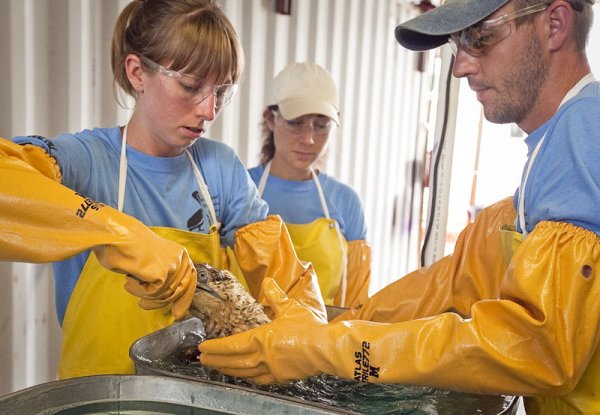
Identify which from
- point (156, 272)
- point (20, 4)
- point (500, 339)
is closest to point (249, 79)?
point (20, 4)

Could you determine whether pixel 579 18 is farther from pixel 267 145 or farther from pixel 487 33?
pixel 267 145

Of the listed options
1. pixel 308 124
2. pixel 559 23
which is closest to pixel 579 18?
pixel 559 23

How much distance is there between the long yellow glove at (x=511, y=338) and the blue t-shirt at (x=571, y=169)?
43 millimetres

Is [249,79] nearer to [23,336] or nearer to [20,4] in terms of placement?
[20,4]

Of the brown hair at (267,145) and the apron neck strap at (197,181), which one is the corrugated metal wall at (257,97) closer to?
the brown hair at (267,145)

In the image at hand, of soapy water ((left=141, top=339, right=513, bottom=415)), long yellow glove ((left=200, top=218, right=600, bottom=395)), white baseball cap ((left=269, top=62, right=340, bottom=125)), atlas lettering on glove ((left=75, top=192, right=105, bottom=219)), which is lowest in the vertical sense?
soapy water ((left=141, top=339, right=513, bottom=415))

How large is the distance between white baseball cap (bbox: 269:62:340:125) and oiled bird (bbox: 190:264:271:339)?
1342 mm

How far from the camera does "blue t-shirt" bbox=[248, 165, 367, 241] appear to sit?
127 inches

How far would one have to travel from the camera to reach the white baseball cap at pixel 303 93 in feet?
9.96

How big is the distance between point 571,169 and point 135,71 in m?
1.35

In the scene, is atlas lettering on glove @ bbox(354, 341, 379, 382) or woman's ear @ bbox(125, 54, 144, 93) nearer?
atlas lettering on glove @ bbox(354, 341, 379, 382)

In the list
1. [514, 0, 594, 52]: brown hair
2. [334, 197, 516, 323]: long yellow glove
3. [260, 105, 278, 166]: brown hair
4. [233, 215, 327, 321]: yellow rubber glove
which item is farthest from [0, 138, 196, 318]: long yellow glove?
[260, 105, 278, 166]: brown hair

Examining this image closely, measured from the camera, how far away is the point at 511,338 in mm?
1419

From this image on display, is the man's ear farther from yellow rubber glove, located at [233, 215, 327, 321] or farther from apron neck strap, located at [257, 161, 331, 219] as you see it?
apron neck strap, located at [257, 161, 331, 219]
